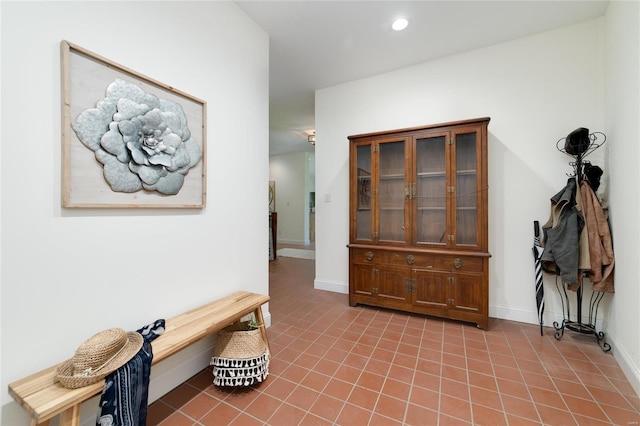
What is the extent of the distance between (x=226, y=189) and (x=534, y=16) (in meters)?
3.18

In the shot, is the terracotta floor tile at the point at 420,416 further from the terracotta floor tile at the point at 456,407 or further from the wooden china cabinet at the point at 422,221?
the wooden china cabinet at the point at 422,221

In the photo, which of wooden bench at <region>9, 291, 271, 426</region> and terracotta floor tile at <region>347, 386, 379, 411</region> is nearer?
wooden bench at <region>9, 291, 271, 426</region>

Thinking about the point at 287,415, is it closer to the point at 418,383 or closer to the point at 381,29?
the point at 418,383

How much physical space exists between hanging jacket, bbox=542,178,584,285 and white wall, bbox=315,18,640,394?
0.28 m

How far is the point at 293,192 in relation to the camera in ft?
27.5

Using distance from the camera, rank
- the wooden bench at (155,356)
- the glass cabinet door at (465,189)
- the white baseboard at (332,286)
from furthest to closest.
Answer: the white baseboard at (332,286) < the glass cabinet door at (465,189) < the wooden bench at (155,356)

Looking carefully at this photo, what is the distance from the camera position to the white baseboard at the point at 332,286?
3.68m

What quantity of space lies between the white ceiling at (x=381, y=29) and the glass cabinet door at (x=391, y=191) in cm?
104

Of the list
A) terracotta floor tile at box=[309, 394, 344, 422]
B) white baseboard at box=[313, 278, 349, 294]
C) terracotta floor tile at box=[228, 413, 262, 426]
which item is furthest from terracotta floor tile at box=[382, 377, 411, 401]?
white baseboard at box=[313, 278, 349, 294]

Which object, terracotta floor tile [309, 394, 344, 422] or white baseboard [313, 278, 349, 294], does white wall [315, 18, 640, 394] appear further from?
terracotta floor tile [309, 394, 344, 422]

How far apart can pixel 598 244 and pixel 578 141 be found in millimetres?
911

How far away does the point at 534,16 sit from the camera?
2.39 metres

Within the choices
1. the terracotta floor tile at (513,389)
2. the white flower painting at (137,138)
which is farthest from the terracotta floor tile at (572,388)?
the white flower painting at (137,138)

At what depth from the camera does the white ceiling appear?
2.26 meters
